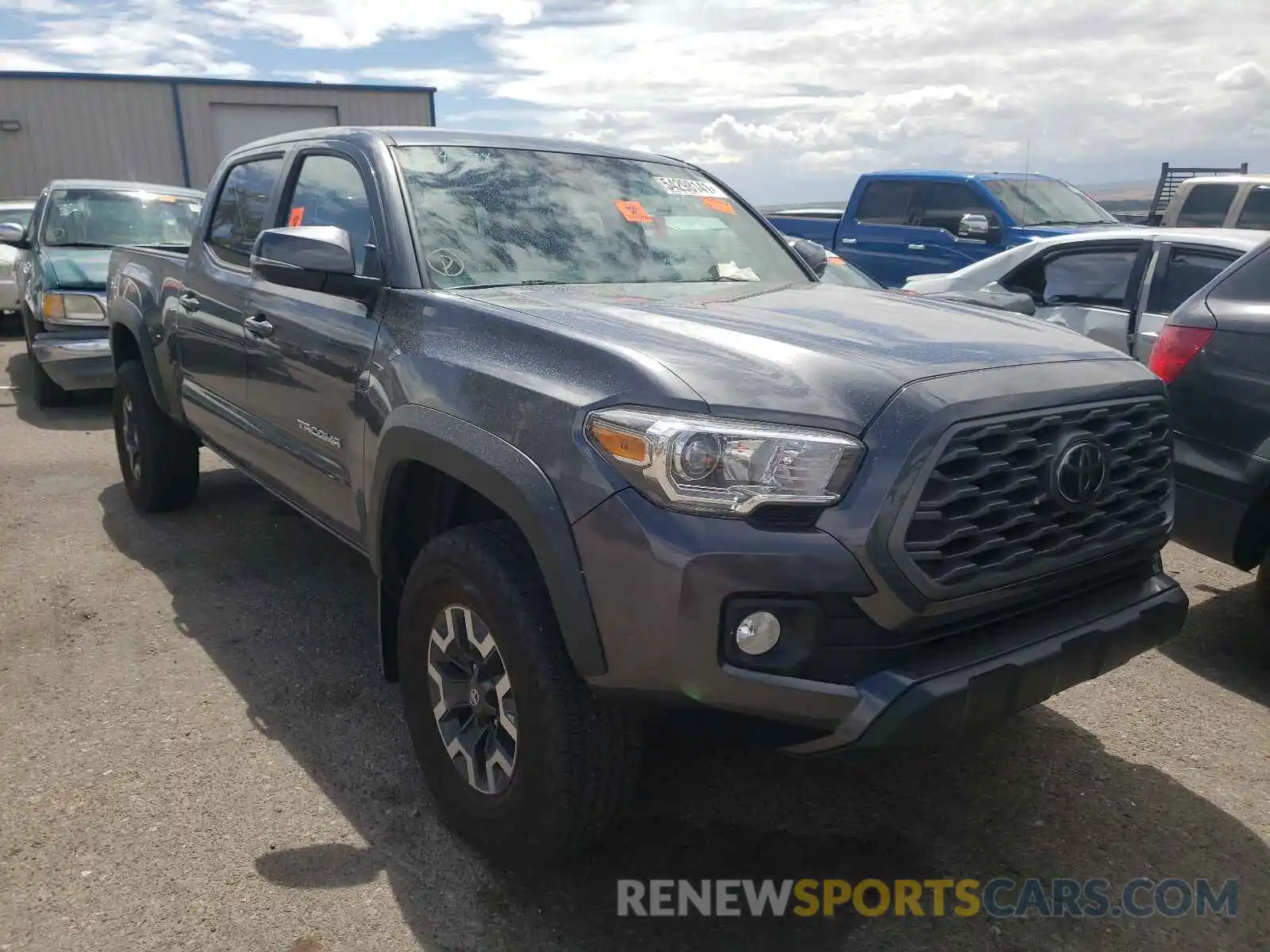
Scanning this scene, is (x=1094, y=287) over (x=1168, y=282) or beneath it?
beneath

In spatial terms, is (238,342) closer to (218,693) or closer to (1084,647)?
(218,693)


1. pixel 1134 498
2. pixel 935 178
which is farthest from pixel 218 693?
pixel 935 178

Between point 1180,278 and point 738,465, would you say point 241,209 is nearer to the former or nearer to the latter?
point 738,465

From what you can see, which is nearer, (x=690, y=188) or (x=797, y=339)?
(x=797, y=339)

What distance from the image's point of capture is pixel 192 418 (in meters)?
4.72

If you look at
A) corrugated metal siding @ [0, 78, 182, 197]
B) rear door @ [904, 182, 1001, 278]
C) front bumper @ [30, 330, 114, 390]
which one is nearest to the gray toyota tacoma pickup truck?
front bumper @ [30, 330, 114, 390]

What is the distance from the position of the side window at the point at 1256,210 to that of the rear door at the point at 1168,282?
5.48m

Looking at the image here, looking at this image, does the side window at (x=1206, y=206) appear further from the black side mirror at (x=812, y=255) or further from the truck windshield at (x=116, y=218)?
the truck windshield at (x=116, y=218)

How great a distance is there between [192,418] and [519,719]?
294 centimetres

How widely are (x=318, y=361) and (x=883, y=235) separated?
849cm

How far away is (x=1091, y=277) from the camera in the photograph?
21.9ft

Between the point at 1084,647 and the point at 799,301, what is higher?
the point at 799,301

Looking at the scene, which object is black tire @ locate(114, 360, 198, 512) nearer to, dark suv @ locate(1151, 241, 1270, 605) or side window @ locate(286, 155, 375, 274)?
side window @ locate(286, 155, 375, 274)

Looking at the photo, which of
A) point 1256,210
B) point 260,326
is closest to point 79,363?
point 260,326
